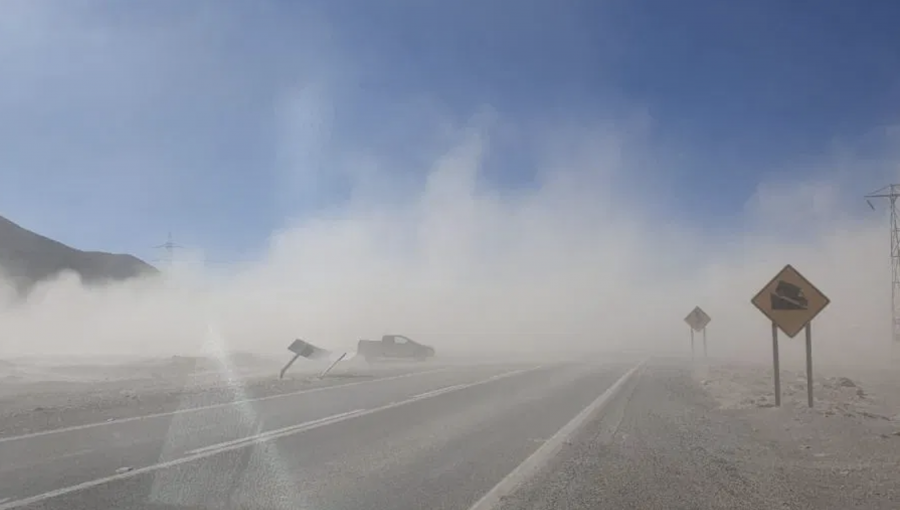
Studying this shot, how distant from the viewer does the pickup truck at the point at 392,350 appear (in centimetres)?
4753

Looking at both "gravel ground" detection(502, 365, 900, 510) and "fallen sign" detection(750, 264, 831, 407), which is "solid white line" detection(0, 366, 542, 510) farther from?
"fallen sign" detection(750, 264, 831, 407)

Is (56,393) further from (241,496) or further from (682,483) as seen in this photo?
(682,483)

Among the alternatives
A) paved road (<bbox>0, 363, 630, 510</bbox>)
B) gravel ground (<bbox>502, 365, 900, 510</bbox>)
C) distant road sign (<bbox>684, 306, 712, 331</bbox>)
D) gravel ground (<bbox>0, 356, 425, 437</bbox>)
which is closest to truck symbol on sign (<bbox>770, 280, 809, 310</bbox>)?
Answer: gravel ground (<bbox>502, 365, 900, 510</bbox>)

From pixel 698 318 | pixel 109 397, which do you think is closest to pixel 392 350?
pixel 698 318

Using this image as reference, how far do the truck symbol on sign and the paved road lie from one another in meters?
4.90

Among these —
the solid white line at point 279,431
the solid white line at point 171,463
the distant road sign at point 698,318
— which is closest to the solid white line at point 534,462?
the solid white line at point 171,463

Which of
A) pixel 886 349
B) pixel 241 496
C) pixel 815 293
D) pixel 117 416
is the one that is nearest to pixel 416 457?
pixel 241 496

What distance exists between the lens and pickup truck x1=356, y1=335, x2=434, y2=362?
156ft

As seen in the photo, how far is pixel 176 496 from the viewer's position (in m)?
7.73

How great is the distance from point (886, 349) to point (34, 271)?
2874 inches

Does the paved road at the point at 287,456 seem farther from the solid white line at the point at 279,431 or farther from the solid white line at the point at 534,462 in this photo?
the solid white line at the point at 534,462

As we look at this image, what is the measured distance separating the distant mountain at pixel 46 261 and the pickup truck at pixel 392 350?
117ft

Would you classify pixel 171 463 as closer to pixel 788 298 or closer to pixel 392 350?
pixel 788 298

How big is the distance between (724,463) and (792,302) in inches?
316
